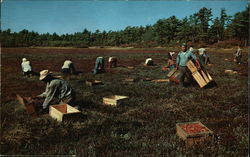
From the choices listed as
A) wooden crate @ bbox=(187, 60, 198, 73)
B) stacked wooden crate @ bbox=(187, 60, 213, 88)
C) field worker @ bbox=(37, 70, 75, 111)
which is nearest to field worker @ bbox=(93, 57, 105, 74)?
wooden crate @ bbox=(187, 60, 198, 73)

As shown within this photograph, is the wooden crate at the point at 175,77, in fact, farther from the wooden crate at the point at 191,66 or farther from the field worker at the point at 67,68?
the field worker at the point at 67,68

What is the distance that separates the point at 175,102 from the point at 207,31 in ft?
218

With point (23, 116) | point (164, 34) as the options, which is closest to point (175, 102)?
point (23, 116)

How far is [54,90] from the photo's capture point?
720 centimetres

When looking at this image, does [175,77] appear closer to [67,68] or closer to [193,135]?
[193,135]

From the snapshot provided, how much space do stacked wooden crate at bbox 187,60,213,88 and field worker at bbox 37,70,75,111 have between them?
6791 mm

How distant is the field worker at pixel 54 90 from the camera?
7105 mm

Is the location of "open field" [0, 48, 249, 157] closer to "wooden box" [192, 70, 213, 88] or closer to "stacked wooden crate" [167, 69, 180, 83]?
"wooden box" [192, 70, 213, 88]

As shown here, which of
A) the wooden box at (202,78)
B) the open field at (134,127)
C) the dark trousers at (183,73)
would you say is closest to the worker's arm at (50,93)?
the open field at (134,127)

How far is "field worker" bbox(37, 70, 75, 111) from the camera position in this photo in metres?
7.11

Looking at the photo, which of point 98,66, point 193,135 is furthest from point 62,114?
point 98,66

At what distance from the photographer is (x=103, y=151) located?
15.8 ft

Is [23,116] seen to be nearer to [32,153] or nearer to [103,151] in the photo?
[32,153]

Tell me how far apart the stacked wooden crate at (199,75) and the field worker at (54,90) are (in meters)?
6.79
